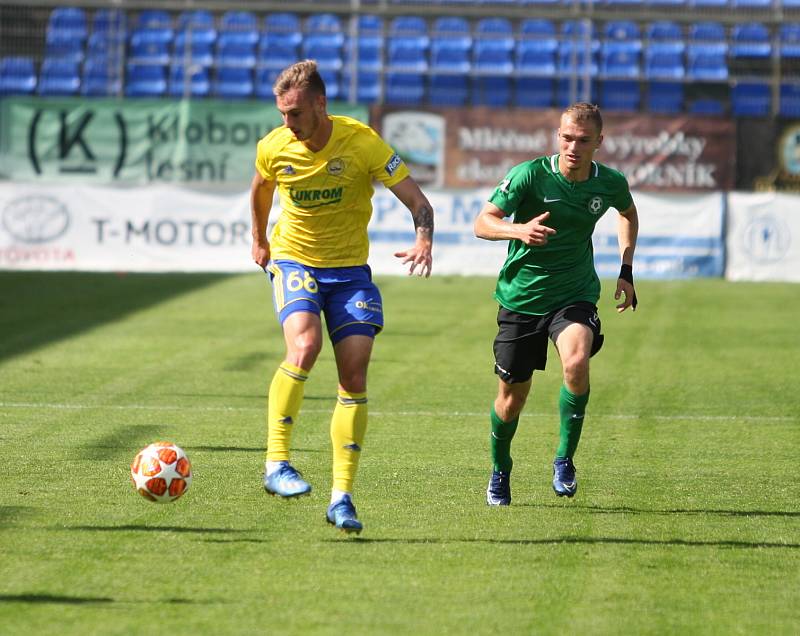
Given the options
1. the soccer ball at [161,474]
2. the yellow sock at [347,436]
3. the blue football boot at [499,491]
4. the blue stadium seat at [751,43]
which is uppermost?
the blue stadium seat at [751,43]

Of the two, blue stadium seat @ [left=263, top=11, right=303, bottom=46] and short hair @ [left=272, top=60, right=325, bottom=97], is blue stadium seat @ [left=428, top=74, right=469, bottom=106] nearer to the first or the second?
blue stadium seat @ [left=263, top=11, right=303, bottom=46]

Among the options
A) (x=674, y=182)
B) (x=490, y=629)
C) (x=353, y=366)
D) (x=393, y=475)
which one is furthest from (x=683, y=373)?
(x=674, y=182)

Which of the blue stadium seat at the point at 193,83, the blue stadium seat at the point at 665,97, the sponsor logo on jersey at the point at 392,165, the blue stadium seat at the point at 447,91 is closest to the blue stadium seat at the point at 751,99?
the blue stadium seat at the point at 665,97

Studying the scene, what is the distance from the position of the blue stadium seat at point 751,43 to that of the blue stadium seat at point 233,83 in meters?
8.86

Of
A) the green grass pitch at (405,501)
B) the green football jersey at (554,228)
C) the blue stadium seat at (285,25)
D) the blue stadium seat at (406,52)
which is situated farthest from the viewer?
the blue stadium seat at (406,52)

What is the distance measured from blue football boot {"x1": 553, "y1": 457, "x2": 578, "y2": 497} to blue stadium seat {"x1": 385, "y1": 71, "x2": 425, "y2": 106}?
1942 centimetres

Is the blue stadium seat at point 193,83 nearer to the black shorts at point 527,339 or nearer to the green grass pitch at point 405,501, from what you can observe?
the green grass pitch at point 405,501

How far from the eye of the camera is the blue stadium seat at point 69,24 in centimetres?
2680

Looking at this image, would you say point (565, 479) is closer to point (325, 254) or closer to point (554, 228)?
point (554, 228)

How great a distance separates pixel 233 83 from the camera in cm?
2722

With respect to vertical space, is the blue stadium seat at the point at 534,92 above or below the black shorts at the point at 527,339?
above

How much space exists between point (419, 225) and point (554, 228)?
1041mm

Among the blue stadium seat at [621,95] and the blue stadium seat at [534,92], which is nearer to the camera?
the blue stadium seat at [621,95]

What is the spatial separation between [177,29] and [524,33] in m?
6.55
